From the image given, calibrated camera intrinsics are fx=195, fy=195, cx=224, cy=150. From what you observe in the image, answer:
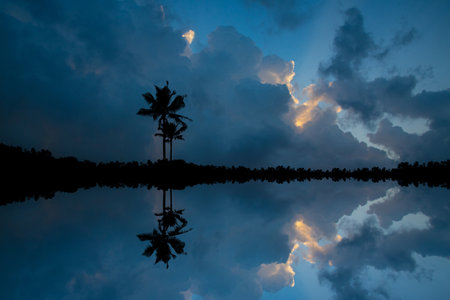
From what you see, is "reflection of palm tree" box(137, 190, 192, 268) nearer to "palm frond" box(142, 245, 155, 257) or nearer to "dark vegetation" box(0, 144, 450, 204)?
"palm frond" box(142, 245, 155, 257)

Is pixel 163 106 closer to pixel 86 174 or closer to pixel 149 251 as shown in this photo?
pixel 86 174

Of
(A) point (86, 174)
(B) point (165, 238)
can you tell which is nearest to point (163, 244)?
(B) point (165, 238)

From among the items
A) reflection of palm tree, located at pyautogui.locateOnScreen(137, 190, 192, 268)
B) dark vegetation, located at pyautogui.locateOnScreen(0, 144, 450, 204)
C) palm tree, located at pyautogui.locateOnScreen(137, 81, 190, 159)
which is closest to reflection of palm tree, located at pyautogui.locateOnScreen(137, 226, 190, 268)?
reflection of palm tree, located at pyautogui.locateOnScreen(137, 190, 192, 268)

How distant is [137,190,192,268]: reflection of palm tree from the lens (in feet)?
18.2

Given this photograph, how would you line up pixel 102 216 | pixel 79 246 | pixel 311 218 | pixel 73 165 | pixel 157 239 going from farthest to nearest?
pixel 73 165 < pixel 311 218 < pixel 102 216 < pixel 157 239 < pixel 79 246

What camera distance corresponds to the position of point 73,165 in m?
15.5

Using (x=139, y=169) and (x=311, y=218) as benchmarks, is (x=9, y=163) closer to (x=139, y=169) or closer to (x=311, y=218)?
(x=139, y=169)

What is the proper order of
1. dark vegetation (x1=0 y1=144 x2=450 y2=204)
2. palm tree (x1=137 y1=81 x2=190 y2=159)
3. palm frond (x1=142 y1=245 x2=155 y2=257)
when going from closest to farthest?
palm frond (x1=142 y1=245 x2=155 y2=257) → dark vegetation (x1=0 y1=144 x2=450 y2=204) → palm tree (x1=137 y1=81 x2=190 y2=159)

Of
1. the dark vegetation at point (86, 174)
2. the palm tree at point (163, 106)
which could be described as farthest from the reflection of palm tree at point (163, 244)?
the palm tree at point (163, 106)

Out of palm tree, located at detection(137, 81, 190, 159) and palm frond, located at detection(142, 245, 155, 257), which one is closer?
palm frond, located at detection(142, 245, 155, 257)

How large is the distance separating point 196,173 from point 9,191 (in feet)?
53.8

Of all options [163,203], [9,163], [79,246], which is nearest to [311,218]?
[163,203]

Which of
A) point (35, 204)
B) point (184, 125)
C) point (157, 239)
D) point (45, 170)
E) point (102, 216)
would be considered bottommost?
point (157, 239)

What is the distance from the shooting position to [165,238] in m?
6.29
